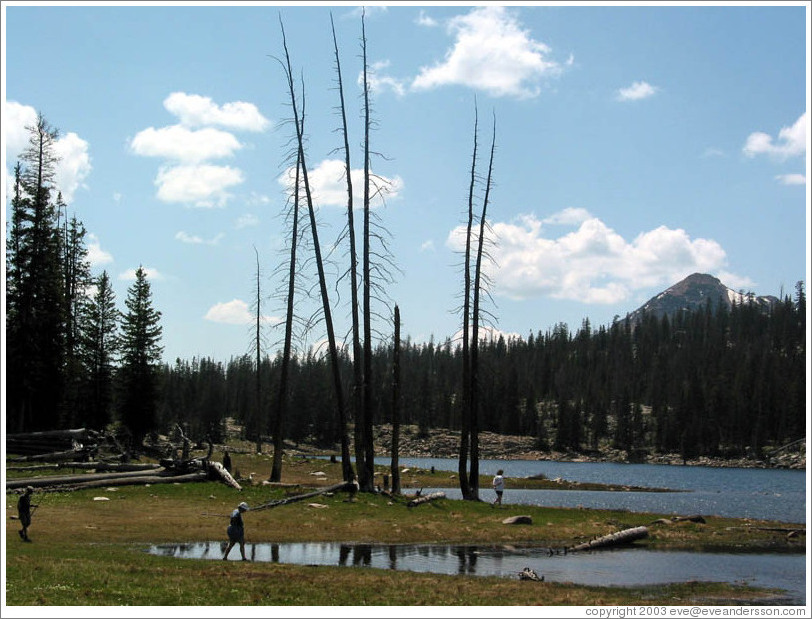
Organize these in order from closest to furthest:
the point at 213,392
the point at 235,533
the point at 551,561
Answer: the point at 235,533 → the point at 551,561 → the point at 213,392

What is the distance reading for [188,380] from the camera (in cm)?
17988

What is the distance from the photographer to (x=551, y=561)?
23391 mm

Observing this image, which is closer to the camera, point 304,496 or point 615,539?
point 615,539

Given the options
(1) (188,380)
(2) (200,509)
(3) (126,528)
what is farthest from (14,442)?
(1) (188,380)

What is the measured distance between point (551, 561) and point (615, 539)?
4.67m

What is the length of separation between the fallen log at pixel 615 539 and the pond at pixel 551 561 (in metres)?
0.35

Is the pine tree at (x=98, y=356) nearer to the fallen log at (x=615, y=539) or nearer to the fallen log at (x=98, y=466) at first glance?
the fallen log at (x=98, y=466)

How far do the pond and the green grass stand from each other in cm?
122

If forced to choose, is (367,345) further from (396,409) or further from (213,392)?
(213,392)

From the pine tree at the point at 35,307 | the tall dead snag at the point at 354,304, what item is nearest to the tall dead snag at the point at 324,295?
the tall dead snag at the point at 354,304

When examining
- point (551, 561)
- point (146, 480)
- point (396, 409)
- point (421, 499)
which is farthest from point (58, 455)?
point (551, 561)

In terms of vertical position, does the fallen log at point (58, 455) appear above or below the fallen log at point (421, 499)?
above

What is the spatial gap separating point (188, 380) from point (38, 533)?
160 m

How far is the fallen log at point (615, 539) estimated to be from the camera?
86.3ft
